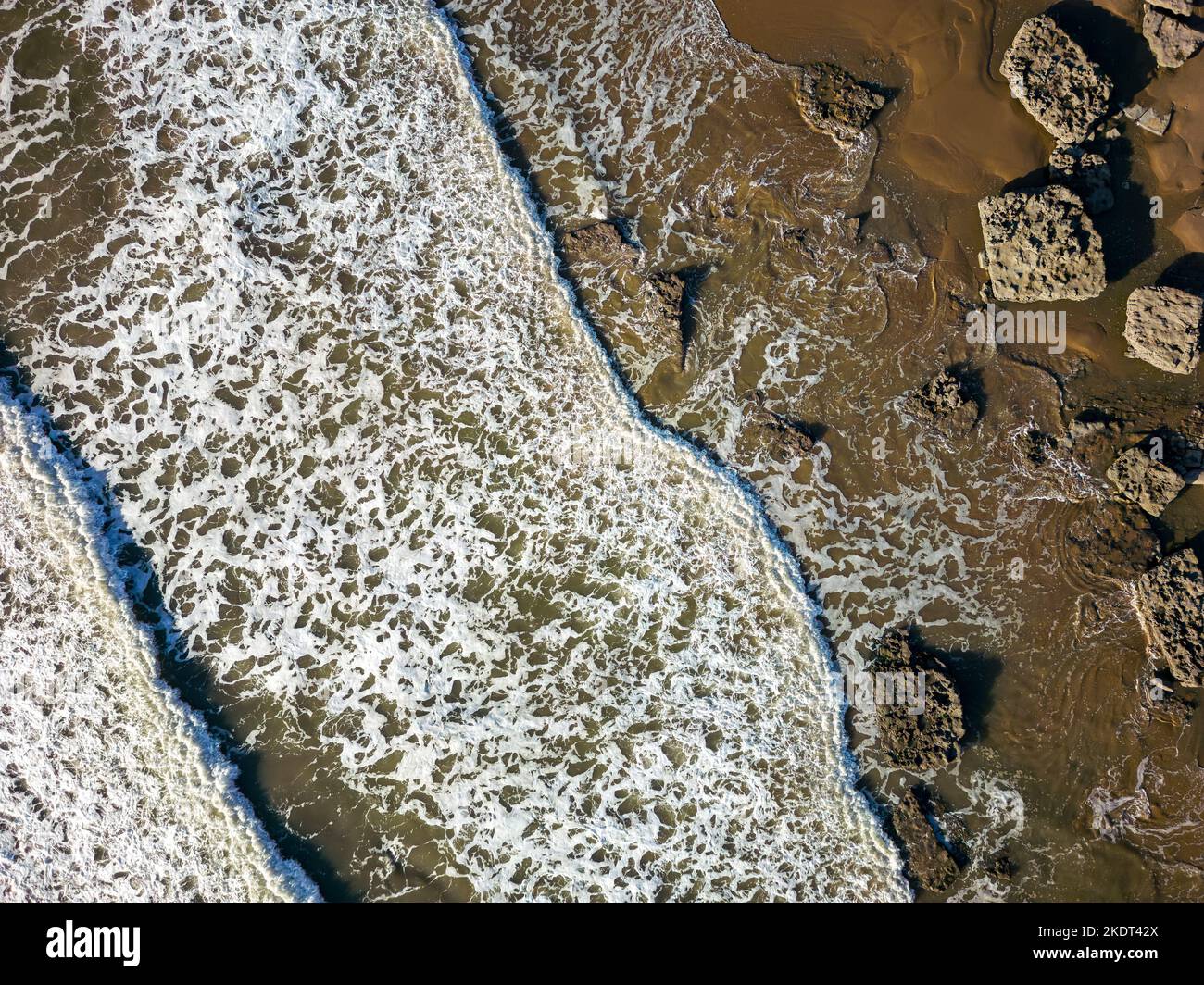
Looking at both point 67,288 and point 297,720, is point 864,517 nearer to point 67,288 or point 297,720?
point 297,720

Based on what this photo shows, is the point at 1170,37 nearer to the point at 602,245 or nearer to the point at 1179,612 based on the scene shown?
the point at 1179,612

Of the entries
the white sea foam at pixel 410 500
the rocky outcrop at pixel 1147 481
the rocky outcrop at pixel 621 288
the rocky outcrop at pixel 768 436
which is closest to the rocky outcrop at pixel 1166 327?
the rocky outcrop at pixel 1147 481

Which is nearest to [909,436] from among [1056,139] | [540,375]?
[1056,139]

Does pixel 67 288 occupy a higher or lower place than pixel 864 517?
higher

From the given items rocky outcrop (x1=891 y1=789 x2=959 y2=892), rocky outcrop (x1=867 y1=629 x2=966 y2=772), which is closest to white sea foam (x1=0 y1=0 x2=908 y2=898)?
rocky outcrop (x1=891 y1=789 x2=959 y2=892)

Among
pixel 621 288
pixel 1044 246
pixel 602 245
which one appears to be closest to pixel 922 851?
pixel 1044 246

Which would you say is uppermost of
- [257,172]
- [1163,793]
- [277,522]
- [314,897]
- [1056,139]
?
[1056,139]

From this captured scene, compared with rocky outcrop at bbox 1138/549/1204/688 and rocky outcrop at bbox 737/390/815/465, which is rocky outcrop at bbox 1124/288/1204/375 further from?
rocky outcrop at bbox 737/390/815/465

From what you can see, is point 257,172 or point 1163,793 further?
point 257,172
